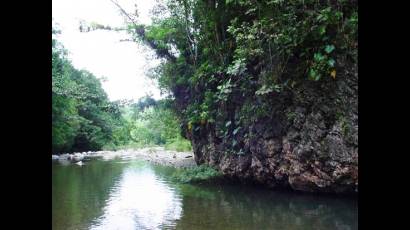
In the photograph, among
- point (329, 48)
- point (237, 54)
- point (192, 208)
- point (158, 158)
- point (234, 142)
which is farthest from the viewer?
point (158, 158)

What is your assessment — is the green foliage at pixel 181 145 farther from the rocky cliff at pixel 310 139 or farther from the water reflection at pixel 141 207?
the rocky cliff at pixel 310 139

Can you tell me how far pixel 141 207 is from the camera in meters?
7.76

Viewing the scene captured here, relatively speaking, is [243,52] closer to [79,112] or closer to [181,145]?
[181,145]

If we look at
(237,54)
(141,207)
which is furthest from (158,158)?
(141,207)

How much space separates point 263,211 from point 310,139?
69.6 inches

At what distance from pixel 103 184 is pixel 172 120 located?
198 inches

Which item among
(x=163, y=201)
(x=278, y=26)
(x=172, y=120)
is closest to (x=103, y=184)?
(x=163, y=201)

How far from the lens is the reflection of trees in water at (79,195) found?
688cm

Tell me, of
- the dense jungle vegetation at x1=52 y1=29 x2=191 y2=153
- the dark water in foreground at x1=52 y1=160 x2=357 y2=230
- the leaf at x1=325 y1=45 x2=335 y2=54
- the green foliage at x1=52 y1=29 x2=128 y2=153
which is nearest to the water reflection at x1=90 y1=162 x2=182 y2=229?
the dark water in foreground at x1=52 y1=160 x2=357 y2=230

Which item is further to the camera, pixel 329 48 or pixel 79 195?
pixel 79 195

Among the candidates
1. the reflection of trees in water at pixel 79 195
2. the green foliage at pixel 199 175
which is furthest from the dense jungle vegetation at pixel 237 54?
the reflection of trees in water at pixel 79 195

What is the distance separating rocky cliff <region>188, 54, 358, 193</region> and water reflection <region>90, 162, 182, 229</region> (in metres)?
2.32

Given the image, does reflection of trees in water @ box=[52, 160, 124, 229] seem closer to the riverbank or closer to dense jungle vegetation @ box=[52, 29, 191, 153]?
the riverbank
